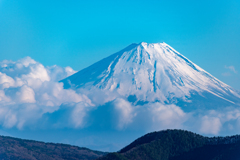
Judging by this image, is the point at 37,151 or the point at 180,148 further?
the point at 37,151

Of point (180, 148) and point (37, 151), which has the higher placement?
point (37, 151)

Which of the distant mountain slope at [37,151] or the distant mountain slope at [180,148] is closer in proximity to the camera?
the distant mountain slope at [180,148]

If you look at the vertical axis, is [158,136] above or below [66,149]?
below

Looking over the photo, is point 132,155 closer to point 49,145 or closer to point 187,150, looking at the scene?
point 187,150

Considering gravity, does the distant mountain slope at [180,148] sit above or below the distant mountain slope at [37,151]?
below

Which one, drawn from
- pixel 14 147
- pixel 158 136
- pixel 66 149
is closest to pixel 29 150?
pixel 14 147
